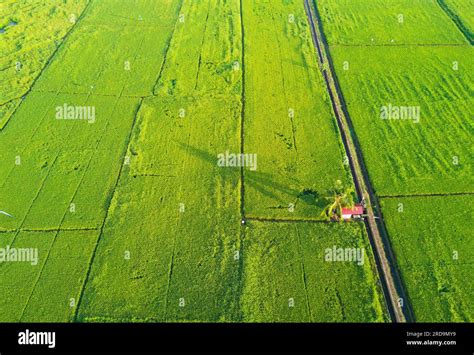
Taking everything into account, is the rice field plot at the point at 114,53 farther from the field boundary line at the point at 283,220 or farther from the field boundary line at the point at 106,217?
the field boundary line at the point at 283,220

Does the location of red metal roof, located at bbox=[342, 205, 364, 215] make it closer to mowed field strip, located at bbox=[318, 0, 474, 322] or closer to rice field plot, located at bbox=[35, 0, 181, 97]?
mowed field strip, located at bbox=[318, 0, 474, 322]

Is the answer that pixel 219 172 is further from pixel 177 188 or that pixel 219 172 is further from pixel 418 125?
pixel 418 125

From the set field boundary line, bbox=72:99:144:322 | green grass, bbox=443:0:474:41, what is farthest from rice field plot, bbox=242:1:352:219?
A: green grass, bbox=443:0:474:41

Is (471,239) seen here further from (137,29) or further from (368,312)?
(137,29)

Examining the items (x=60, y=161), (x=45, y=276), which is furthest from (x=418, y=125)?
(x=45, y=276)

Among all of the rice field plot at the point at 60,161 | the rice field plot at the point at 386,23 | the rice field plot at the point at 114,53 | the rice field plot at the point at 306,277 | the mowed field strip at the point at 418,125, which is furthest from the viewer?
the rice field plot at the point at 386,23

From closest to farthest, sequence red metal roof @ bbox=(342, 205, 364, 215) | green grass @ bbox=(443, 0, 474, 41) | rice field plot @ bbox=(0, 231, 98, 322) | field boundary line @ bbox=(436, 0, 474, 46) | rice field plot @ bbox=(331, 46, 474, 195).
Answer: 1. rice field plot @ bbox=(0, 231, 98, 322)
2. red metal roof @ bbox=(342, 205, 364, 215)
3. rice field plot @ bbox=(331, 46, 474, 195)
4. field boundary line @ bbox=(436, 0, 474, 46)
5. green grass @ bbox=(443, 0, 474, 41)

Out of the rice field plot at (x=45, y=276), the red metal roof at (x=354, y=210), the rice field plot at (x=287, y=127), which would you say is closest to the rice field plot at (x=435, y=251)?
the red metal roof at (x=354, y=210)
